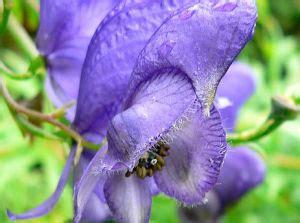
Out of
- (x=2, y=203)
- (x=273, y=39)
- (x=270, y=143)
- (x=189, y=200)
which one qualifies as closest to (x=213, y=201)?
(x=270, y=143)

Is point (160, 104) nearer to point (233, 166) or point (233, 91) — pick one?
point (233, 91)

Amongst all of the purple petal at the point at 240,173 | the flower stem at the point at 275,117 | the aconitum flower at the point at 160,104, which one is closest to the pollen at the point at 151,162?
the aconitum flower at the point at 160,104

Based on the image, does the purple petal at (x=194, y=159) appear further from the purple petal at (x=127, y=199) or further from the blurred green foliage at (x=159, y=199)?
the blurred green foliage at (x=159, y=199)

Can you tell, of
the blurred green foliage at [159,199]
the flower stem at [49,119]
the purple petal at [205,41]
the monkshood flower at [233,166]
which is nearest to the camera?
the purple petal at [205,41]

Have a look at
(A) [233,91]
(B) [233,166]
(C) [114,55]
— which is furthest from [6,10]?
(B) [233,166]

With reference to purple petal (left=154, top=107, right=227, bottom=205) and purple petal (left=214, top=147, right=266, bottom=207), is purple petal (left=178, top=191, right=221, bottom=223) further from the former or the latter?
purple petal (left=154, top=107, right=227, bottom=205)

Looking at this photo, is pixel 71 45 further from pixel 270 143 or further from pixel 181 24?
pixel 270 143

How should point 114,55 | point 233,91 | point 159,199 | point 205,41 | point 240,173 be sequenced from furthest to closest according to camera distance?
point 159,199
point 240,173
point 233,91
point 114,55
point 205,41
